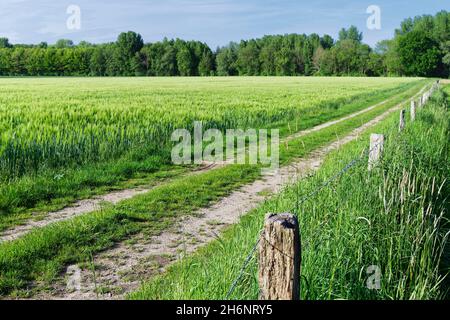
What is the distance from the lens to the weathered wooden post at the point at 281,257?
265 centimetres

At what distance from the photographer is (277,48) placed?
128125 millimetres

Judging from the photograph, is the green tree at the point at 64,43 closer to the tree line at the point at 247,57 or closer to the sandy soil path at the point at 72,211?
the tree line at the point at 247,57

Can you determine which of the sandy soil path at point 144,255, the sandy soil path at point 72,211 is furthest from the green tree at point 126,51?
the sandy soil path at point 144,255

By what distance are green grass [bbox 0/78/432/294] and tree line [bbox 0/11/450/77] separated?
87.9 m

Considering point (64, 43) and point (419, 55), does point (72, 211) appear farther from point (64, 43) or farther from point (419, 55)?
point (419, 55)

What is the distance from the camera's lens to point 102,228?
21.7 feet

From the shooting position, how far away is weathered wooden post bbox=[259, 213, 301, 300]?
8.71ft

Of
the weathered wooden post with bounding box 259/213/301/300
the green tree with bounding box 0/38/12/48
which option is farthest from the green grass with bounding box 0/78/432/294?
the green tree with bounding box 0/38/12/48

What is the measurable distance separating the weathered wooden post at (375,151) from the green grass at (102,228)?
304cm

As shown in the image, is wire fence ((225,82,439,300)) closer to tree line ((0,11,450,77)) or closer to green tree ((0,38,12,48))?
tree line ((0,11,450,77))

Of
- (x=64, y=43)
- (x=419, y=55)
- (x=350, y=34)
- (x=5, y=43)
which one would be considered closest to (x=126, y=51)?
(x=64, y=43)

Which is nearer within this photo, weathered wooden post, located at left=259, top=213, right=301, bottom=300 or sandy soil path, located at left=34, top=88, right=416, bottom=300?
weathered wooden post, located at left=259, top=213, right=301, bottom=300

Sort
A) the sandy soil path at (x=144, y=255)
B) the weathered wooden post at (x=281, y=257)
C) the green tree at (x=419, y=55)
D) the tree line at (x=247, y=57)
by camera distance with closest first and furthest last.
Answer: the weathered wooden post at (x=281, y=257) < the sandy soil path at (x=144, y=255) < the tree line at (x=247, y=57) < the green tree at (x=419, y=55)
